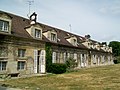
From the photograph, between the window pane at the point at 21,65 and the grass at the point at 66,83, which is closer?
the grass at the point at 66,83

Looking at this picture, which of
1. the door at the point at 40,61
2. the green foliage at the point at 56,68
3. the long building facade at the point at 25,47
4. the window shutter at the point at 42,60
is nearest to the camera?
the long building facade at the point at 25,47

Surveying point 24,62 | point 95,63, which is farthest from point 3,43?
point 95,63

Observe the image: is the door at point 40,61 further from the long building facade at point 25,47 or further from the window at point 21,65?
the window at point 21,65

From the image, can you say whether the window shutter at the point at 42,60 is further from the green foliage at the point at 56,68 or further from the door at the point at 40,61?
the green foliage at the point at 56,68

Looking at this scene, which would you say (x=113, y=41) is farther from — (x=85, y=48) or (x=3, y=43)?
(x=3, y=43)

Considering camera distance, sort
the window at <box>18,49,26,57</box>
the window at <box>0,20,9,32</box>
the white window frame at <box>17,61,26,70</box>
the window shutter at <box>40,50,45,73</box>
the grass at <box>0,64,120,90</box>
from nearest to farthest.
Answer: the grass at <box>0,64,120,90</box>
the window at <box>0,20,9,32</box>
the white window frame at <box>17,61,26,70</box>
the window at <box>18,49,26,57</box>
the window shutter at <box>40,50,45,73</box>

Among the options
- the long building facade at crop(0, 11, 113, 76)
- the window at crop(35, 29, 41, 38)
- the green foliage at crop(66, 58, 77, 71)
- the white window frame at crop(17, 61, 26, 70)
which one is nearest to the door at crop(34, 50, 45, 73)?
the long building facade at crop(0, 11, 113, 76)

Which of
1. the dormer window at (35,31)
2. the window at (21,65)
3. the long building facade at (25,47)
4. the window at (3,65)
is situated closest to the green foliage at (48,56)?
the long building facade at (25,47)

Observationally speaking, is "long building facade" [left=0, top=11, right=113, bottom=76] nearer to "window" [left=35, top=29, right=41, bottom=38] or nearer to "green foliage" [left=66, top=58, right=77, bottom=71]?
"window" [left=35, top=29, right=41, bottom=38]

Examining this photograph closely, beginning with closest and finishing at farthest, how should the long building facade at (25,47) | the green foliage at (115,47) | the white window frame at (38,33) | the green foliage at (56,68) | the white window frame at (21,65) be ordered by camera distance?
the long building facade at (25,47) → the white window frame at (21,65) → the white window frame at (38,33) → the green foliage at (56,68) → the green foliage at (115,47)

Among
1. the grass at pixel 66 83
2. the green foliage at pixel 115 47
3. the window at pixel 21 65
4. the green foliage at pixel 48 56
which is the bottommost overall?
the grass at pixel 66 83

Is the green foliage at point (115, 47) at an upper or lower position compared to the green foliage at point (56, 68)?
upper

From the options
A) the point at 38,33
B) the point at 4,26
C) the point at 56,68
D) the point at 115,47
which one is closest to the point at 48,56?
the point at 56,68

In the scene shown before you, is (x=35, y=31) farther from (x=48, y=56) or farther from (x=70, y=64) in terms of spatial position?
(x=70, y=64)
